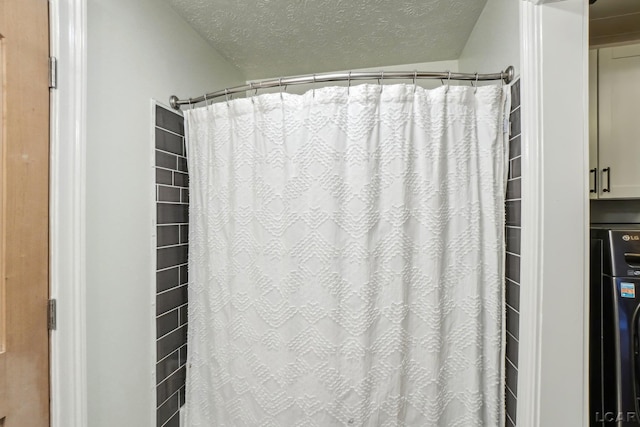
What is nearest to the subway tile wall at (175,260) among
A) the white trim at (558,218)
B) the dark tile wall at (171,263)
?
the dark tile wall at (171,263)

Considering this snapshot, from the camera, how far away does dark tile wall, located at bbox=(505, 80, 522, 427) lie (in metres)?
0.95

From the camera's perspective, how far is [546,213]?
854mm

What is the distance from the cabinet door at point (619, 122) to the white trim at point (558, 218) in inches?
21.7

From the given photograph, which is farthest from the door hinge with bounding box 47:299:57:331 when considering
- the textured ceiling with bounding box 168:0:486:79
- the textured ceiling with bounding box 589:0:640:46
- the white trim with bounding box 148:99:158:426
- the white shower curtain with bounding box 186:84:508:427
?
the textured ceiling with bounding box 589:0:640:46

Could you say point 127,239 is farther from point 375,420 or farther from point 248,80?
point 248,80

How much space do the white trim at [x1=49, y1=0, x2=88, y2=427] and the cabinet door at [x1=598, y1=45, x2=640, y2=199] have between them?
2019 mm

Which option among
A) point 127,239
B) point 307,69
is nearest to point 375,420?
point 127,239

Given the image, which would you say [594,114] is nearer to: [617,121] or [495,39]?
[617,121]

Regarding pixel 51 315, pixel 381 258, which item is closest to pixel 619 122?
pixel 381 258

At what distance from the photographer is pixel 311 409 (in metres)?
1.08

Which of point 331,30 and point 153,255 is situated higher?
point 331,30

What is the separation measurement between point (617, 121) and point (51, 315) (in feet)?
7.34

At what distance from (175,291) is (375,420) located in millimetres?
994

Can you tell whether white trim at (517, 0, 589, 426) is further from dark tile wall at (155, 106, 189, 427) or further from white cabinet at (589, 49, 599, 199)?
dark tile wall at (155, 106, 189, 427)
